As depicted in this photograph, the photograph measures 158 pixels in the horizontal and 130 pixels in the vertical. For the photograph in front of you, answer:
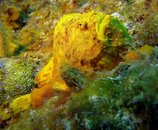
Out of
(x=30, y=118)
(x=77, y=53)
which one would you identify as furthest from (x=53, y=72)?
(x=30, y=118)

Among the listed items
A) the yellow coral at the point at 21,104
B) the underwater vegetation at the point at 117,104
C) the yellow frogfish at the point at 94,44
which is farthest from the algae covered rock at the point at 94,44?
the underwater vegetation at the point at 117,104

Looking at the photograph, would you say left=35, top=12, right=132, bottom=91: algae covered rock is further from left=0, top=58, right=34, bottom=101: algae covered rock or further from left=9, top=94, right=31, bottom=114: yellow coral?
left=0, top=58, right=34, bottom=101: algae covered rock

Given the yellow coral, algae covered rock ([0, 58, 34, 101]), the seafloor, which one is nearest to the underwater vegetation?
the seafloor

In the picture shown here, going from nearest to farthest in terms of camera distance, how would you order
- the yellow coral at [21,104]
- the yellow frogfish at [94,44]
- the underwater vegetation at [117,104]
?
the underwater vegetation at [117,104] < the yellow frogfish at [94,44] < the yellow coral at [21,104]

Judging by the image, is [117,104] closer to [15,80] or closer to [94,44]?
[94,44]

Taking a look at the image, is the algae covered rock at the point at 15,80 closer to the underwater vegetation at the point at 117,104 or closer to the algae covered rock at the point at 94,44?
the algae covered rock at the point at 94,44

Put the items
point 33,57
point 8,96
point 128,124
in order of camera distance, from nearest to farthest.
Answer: point 128,124
point 8,96
point 33,57

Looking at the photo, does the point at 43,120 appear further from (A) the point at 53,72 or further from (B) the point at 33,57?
(B) the point at 33,57

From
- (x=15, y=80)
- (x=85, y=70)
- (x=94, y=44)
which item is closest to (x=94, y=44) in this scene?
(x=94, y=44)
